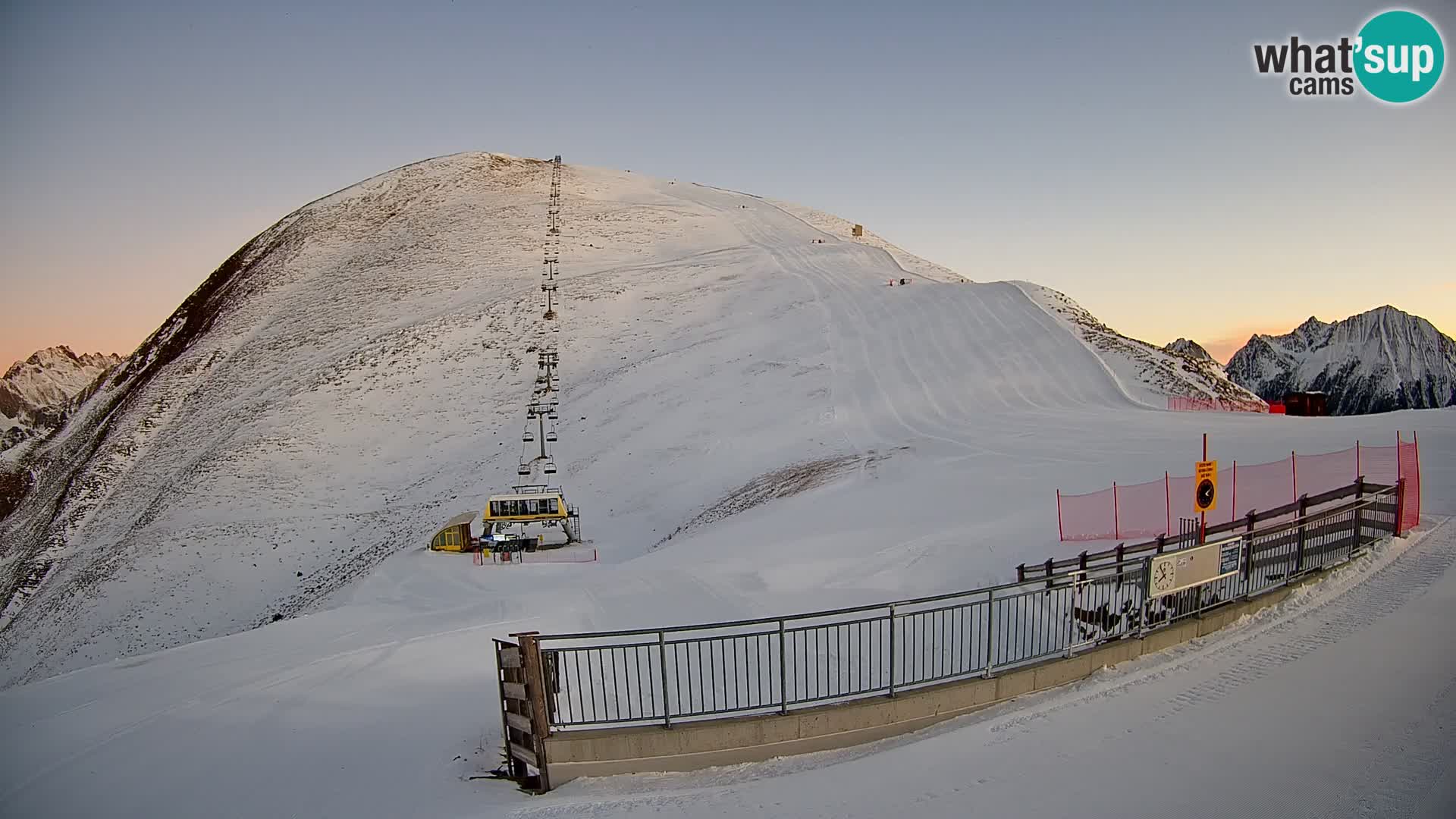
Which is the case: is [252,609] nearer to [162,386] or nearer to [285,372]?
[285,372]

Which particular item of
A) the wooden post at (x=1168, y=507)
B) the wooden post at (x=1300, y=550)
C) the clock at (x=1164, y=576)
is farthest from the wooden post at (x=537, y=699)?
the wooden post at (x=1168, y=507)

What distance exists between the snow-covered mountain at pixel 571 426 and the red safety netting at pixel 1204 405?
788 millimetres

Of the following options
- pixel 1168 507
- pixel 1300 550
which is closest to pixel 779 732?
pixel 1300 550

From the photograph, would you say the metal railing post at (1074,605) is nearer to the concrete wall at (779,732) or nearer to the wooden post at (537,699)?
the concrete wall at (779,732)

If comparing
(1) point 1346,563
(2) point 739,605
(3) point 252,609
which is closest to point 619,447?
(3) point 252,609

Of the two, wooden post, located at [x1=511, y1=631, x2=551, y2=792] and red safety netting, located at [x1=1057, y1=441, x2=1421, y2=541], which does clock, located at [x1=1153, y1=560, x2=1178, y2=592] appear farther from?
wooden post, located at [x1=511, y1=631, x2=551, y2=792]

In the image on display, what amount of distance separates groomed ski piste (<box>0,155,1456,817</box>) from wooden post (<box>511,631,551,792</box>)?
37cm

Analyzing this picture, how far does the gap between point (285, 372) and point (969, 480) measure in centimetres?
4312

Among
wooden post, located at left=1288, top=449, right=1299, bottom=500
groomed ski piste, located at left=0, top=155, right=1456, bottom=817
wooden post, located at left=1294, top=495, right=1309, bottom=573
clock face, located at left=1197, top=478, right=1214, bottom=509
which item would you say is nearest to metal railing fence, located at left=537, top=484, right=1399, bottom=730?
wooden post, located at left=1294, top=495, right=1309, bottom=573

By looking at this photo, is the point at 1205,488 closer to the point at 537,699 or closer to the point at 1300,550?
the point at 1300,550

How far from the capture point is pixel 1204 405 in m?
33.7

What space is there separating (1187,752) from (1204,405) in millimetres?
31115

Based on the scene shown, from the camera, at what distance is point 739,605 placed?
640 inches

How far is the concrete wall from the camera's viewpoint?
8.62 m
